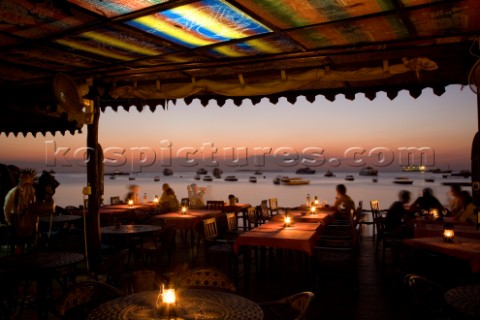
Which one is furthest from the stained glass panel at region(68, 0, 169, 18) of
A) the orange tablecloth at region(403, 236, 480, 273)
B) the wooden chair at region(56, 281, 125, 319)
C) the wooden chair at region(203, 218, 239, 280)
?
the orange tablecloth at region(403, 236, 480, 273)

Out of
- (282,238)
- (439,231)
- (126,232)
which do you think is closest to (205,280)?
(282,238)

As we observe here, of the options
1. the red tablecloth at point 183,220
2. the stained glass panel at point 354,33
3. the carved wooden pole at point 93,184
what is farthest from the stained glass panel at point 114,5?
the red tablecloth at point 183,220

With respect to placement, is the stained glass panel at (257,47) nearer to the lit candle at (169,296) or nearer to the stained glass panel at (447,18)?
the stained glass panel at (447,18)

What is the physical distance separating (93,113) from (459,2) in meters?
5.22

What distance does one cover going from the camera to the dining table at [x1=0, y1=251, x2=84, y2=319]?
12.2 ft

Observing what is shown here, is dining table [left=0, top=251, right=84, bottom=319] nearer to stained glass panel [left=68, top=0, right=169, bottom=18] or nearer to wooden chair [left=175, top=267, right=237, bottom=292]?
wooden chair [left=175, top=267, right=237, bottom=292]

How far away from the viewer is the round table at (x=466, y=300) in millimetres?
2637

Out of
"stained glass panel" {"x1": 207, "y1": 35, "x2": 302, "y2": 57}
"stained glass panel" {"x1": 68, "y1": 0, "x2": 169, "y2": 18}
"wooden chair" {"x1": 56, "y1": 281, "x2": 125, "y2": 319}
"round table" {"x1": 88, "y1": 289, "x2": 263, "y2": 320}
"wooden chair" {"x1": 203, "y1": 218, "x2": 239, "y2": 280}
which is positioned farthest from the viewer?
"wooden chair" {"x1": 203, "y1": 218, "x2": 239, "y2": 280}

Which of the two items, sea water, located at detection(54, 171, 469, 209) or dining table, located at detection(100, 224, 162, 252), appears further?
sea water, located at detection(54, 171, 469, 209)

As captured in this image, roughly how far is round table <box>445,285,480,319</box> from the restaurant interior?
0.5 inches

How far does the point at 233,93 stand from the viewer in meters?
5.99

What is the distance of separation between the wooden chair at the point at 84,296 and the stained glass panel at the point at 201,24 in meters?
2.40

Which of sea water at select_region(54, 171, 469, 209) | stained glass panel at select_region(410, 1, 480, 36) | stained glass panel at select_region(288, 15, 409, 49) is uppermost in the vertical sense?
stained glass panel at select_region(288, 15, 409, 49)

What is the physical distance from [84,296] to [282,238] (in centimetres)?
282
